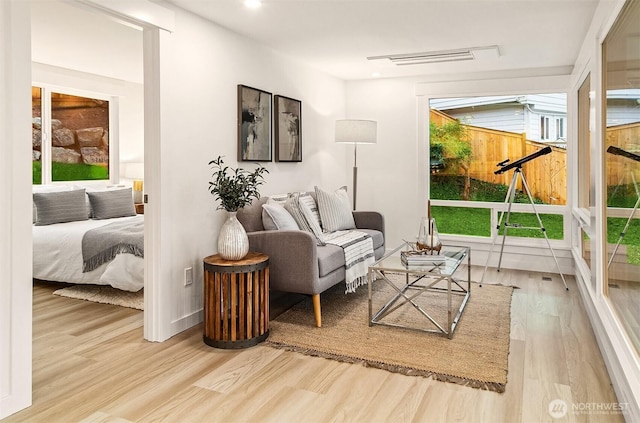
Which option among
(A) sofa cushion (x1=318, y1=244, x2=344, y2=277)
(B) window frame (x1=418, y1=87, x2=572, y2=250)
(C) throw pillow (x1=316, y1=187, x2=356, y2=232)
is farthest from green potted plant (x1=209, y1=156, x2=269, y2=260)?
(B) window frame (x1=418, y1=87, x2=572, y2=250)

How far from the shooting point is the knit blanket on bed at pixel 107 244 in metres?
4.14

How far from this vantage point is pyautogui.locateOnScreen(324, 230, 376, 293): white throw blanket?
391 centimetres

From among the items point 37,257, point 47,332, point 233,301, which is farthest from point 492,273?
point 37,257

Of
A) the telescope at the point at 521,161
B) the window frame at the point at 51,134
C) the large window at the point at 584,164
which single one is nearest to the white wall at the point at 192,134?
the telescope at the point at 521,161

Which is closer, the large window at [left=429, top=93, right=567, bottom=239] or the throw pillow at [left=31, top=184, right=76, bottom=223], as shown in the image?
the throw pillow at [left=31, top=184, right=76, bottom=223]

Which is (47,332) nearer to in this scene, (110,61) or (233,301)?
(233,301)

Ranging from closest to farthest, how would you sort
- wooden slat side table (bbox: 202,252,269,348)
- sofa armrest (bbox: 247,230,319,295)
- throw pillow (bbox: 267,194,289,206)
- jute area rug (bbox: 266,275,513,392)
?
jute area rug (bbox: 266,275,513,392) → wooden slat side table (bbox: 202,252,269,348) → sofa armrest (bbox: 247,230,319,295) → throw pillow (bbox: 267,194,289,206)

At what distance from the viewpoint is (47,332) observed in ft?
11.0

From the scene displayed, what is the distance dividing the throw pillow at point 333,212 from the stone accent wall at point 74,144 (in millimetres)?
3338

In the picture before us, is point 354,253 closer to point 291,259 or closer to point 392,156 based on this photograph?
point 291,259

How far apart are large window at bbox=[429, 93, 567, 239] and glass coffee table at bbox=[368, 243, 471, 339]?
4.78 feet

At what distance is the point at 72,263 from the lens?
4.36 metres

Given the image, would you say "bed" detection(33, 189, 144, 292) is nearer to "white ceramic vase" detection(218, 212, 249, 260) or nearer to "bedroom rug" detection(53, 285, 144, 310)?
"bedroom rug" detection(53, 285, 144, 310)

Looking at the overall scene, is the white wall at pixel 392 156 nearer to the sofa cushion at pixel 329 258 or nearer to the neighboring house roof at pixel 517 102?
the neighboring house roof at pixel 517 102
